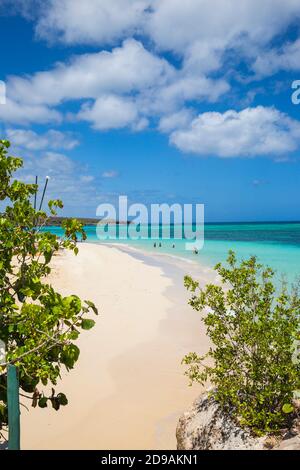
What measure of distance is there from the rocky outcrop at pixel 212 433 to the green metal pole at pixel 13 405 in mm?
3221

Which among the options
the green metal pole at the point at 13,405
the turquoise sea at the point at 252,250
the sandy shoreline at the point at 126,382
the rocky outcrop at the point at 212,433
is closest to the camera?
the green metal pole at the point at 13,405

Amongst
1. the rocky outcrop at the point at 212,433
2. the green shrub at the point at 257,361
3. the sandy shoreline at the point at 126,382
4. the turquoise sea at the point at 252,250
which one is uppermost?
the green shrub at the point at 257,361

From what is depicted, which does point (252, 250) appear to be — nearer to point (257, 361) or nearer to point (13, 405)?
point (257, 361)

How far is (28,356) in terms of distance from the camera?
14.0 ft

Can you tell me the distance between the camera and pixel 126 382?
9906 mm

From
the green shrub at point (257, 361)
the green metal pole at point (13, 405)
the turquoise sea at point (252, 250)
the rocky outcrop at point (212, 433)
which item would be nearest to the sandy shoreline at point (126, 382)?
the rocky outcrop at point (212, 433)

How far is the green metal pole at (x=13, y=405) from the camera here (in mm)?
3938

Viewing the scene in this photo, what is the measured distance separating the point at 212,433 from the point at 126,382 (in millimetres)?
→ 4028

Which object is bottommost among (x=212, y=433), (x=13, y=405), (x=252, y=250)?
(x=252, y=250)

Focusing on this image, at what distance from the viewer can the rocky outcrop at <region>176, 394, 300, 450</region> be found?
571 cm

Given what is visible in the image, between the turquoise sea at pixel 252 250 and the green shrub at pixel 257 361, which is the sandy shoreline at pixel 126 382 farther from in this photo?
the turquoise sea at pixel 252 250

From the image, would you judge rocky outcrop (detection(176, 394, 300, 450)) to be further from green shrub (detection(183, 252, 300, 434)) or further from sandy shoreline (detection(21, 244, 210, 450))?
sandy shoreline (detection(21, 244, 210, 450))

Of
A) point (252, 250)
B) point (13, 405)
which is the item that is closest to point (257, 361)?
point (13, 405)
